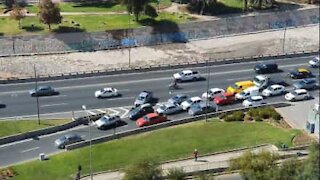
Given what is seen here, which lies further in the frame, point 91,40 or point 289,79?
point 91,40

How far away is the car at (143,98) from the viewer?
8725 centimetres

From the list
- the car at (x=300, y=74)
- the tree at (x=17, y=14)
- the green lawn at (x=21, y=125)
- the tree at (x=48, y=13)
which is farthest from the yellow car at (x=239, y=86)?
the tree at (x=17, y=14)

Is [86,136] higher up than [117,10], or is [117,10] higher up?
[117,10]

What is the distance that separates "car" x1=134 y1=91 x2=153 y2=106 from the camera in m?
87.2

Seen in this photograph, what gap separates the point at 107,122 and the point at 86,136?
352cm

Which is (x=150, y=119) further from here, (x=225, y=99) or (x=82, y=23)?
(x=82, y=23)

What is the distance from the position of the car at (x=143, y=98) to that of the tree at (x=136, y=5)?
89.3ft

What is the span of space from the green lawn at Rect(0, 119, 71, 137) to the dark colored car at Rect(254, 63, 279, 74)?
3259cm

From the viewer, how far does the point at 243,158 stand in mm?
64875

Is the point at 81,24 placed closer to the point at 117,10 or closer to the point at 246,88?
the point at 117,10

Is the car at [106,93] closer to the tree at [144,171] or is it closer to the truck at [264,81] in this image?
the truck at [264,81]

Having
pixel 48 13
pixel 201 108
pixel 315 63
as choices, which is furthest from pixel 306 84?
pixel 48 13

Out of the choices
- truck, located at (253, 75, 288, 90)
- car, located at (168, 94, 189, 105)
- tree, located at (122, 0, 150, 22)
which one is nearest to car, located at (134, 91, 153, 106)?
car, located at (168, 94, 189, 105)

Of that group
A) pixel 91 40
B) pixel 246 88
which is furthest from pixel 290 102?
pixel 91 40
